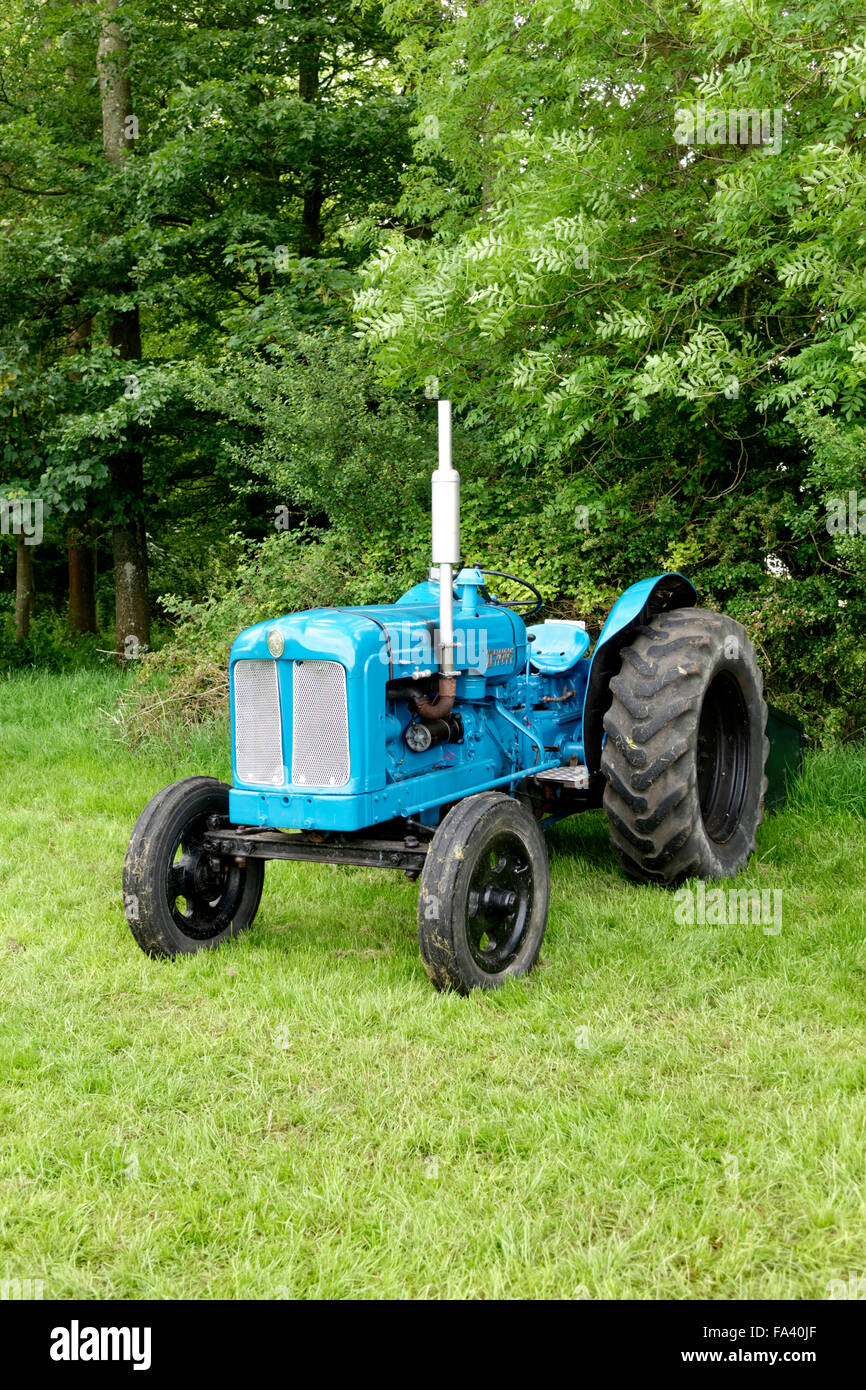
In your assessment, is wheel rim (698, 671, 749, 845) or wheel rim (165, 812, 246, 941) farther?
wheel rim (698, 671, 749, 845)

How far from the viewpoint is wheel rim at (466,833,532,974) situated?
13.0ft

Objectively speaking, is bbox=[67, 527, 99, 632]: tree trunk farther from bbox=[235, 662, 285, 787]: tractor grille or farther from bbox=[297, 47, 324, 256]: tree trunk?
bbox=[235, 662, 285, 787]: tractor grille

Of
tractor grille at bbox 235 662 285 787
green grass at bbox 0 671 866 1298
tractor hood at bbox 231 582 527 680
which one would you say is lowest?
green grass at bbox 0 671 866 1298

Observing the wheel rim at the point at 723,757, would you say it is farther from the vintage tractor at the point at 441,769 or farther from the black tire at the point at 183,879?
the black tire at the point at 183,879

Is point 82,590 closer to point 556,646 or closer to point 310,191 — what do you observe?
point 310,191

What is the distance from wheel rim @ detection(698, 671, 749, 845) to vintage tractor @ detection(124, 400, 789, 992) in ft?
0.16

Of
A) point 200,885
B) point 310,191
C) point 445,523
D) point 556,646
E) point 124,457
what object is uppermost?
point 310,191

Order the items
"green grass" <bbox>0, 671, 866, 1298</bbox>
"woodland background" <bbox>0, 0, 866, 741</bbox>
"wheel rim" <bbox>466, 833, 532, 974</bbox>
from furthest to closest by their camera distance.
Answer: "woodland background" <bbox>0, 0, 866, 741</bbox>
"wheel rim" <bbox>466, 833, 532, 974</bbox>
"green grass" <bbox>0, 671, 866, 1298</bbox>

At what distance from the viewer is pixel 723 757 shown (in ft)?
18.4

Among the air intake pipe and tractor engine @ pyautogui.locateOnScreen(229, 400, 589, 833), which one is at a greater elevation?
the air intake pipe

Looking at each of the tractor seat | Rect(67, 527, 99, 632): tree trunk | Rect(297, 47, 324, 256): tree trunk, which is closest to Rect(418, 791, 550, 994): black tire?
the tractor seat

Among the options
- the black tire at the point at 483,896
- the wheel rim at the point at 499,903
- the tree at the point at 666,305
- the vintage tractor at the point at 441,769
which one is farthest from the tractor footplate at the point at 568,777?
the tree at the point at 666,305

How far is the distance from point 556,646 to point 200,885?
2.35 meters

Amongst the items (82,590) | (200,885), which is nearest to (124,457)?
(82,590)
